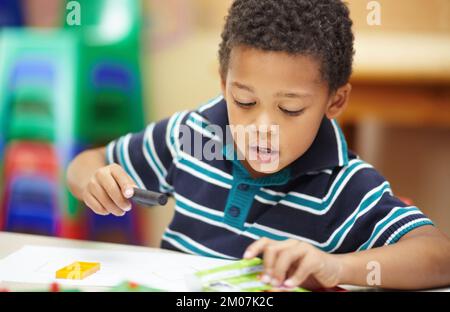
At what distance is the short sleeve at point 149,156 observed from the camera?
878 mm

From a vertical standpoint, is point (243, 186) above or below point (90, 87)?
below

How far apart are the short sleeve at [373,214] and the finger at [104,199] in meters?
0.27

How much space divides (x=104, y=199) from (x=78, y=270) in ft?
0.31

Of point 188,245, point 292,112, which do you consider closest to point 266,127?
point 292,112

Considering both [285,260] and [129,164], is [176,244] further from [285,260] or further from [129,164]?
[285,260]

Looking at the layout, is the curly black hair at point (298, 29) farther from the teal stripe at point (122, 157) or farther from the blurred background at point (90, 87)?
the teal stripe at point (122, 157)

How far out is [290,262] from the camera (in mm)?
576

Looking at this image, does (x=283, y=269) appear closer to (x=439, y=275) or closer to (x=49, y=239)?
(x=439, y=275)

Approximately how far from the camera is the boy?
65 centimetres

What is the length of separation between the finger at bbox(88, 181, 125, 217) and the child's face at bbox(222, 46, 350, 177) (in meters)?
0.17

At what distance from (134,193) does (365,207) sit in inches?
10.6

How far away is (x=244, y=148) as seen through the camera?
0.74 m

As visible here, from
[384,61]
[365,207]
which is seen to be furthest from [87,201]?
[384,61]

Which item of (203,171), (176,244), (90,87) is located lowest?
(176,244)
